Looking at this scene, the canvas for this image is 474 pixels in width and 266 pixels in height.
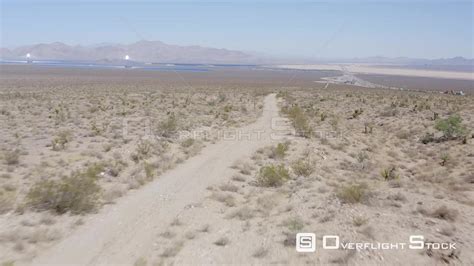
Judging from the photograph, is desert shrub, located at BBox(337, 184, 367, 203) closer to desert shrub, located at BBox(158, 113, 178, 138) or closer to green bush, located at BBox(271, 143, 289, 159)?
green bush, located at BBox(271, 143, 289, 159)

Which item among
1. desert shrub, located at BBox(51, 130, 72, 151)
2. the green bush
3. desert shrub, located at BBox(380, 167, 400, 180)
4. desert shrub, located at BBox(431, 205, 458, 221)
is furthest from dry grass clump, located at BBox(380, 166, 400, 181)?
desert shrub, located at BBox(51, 130, 72, 151)

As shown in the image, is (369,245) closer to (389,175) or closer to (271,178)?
(271,178)

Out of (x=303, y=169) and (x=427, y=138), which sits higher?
(x=303, y=169)

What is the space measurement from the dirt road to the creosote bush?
49 cm

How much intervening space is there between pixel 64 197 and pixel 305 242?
16.9 feet

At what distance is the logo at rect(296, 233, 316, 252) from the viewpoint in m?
7.07

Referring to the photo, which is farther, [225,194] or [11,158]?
[11,158]

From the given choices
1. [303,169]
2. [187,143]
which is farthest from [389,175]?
[187,143]

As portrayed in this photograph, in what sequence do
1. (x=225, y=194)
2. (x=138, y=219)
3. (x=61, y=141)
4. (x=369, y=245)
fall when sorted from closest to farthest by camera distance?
(x=369, y=245) < (x=138, y=219) < (x=225, y=194) < (x=61, y=141)

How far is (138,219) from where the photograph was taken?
28.4 feet

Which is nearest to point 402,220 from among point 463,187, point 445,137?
point 463,187

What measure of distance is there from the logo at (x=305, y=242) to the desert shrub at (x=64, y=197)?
447 cm

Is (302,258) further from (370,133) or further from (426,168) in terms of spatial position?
(370,133)

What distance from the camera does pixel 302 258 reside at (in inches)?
267
